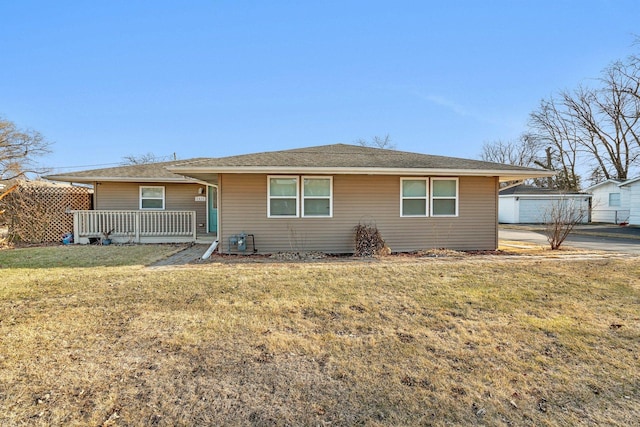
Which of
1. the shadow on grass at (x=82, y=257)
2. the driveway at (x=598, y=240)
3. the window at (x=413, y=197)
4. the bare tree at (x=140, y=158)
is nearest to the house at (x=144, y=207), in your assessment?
the shadow on grass at (x=82, y=257)

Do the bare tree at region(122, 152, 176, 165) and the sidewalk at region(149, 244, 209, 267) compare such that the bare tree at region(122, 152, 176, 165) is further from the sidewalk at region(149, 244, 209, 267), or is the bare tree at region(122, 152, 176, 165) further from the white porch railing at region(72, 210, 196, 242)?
the sidewalk at region(149, 244, 209, 267)

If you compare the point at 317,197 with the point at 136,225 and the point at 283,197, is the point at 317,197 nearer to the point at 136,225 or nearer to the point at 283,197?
the point at 283,197

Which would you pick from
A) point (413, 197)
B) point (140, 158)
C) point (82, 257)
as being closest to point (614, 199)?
point (413, 197)

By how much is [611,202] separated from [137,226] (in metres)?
34.3

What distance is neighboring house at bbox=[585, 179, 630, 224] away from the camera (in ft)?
84.2

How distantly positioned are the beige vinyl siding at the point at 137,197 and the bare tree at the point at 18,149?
1902 cm

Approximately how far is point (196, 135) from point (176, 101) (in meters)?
11.4

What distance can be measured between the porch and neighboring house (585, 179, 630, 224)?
29584 millimetres

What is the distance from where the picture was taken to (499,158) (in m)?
45.6

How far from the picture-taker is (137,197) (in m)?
13.1

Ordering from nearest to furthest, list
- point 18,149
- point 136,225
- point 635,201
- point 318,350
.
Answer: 1. point 318,350
2. point 136,225
3. point 635,201
4. point 18,149

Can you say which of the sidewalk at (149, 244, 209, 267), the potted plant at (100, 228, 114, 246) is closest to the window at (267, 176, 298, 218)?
the sidewalk at (149, 244, 209, 267)

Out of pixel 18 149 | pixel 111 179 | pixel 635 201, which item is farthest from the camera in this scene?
pixel 18 149

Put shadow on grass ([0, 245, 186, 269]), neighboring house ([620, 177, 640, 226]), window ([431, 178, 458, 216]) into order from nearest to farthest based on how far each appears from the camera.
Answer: shadow on grass ([0, 245, 186, 269]), window ([431, 178, 458, 216]), neighboring house ([620, 177, 640, 226])
